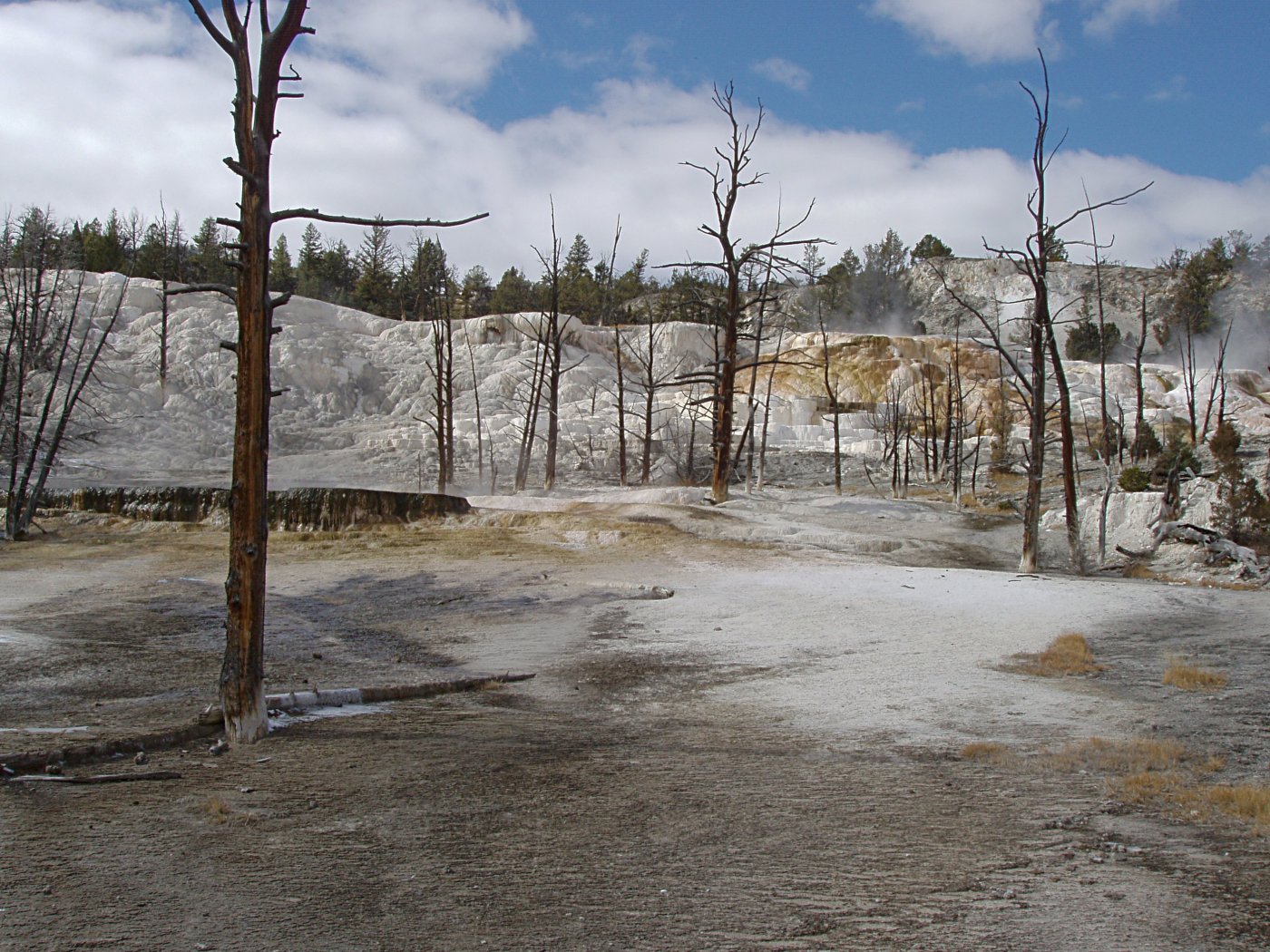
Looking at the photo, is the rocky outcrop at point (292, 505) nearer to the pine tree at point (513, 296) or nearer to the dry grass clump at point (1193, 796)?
the dry grass clump at point (1193, 796)

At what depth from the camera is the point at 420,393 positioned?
5575cm

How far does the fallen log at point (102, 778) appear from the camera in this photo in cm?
554

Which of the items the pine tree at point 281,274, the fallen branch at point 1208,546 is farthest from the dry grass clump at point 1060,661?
the pine tree at point 281,274

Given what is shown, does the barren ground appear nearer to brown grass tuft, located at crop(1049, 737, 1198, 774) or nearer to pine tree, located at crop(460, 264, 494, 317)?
brown grass tuft, located at crop(1049, 737, 1198, 774)

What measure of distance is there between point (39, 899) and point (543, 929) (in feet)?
6.70

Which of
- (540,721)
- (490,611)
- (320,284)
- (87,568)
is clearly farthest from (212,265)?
(540,721)

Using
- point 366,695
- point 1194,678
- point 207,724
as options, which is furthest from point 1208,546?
point 207,724

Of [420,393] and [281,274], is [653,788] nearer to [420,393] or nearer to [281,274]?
[420,393]

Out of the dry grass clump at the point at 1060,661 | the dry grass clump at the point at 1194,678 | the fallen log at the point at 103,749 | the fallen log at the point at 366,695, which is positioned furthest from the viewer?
the dry grass clump at the point at 1060,661

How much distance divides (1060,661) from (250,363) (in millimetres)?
7429

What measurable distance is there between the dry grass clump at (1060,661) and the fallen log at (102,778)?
7.05 metres

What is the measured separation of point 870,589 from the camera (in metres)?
14.7

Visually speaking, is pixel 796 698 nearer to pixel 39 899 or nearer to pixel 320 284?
pixel 39 899

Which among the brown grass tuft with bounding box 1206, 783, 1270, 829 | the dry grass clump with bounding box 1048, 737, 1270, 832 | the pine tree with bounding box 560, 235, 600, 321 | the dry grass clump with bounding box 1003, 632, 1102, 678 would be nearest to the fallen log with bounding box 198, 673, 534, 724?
the dry grass clump with bounding box 1003, 632, 1102, 678
